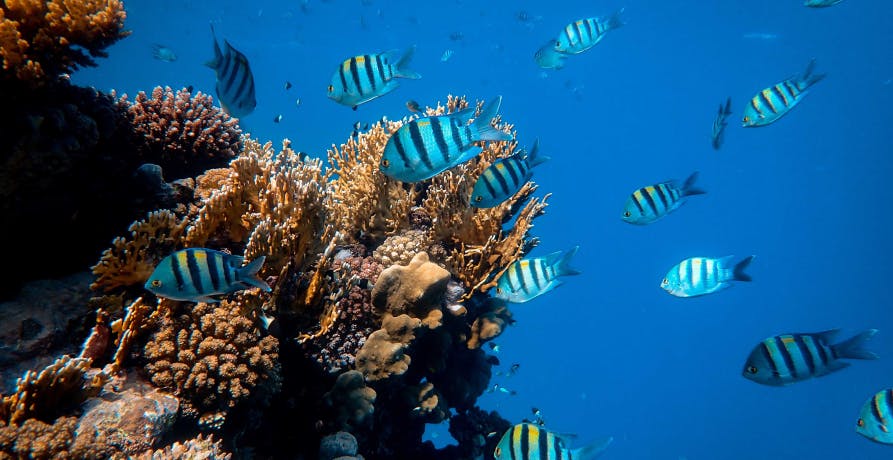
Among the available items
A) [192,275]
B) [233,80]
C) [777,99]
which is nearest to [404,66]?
[233,80]

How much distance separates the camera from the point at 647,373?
81.9 meters

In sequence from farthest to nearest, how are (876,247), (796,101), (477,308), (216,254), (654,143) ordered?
(654,143)
(876,247)
(477,308)
(796,101)
(216,254)

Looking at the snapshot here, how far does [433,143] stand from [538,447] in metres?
2.31

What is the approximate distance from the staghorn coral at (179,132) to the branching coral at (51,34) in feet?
5.29

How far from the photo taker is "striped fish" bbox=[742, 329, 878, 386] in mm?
3395

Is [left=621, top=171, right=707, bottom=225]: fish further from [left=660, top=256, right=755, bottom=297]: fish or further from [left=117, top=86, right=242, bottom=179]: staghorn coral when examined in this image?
[left=117, top=86, right=242, bottom=179]: staghorn coral

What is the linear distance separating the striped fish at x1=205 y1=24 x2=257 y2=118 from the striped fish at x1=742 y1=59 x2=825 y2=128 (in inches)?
221

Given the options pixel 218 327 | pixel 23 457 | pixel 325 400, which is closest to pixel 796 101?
pixel 325 400

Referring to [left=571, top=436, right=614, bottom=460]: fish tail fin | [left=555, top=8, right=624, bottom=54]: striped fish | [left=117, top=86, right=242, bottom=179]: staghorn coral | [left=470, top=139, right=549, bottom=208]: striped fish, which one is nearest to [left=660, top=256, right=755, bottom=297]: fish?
[left=470, top=139, right=549, bottom=208]: striped fish

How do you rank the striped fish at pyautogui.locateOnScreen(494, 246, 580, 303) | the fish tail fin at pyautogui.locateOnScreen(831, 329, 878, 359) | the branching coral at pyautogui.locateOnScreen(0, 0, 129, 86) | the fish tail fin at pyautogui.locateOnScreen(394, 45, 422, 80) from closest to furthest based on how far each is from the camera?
the branching coral at pyautogui.locateOnScreen(0, 0, 129, 86)
the fish tail fin at pyautogui.locateOnScreen(831, 329, 878, 359)
the fish tail fin at pyautogui.locateOnScreen(394, 45, 422, 80)
the striped fish at pyautogui.locateOnScreen(494, 246, 580, 303)

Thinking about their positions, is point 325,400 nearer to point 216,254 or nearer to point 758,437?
point 216,254

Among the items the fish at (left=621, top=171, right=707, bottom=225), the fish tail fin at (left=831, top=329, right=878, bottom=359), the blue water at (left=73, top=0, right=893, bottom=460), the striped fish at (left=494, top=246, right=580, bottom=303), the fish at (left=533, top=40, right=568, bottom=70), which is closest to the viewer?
the fish tail fin at (left=831, top=329, right=878, bottom=359)

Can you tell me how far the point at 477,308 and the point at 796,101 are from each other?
460 cm

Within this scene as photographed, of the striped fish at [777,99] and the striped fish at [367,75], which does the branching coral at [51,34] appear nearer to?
the striped fish at [367,75]
